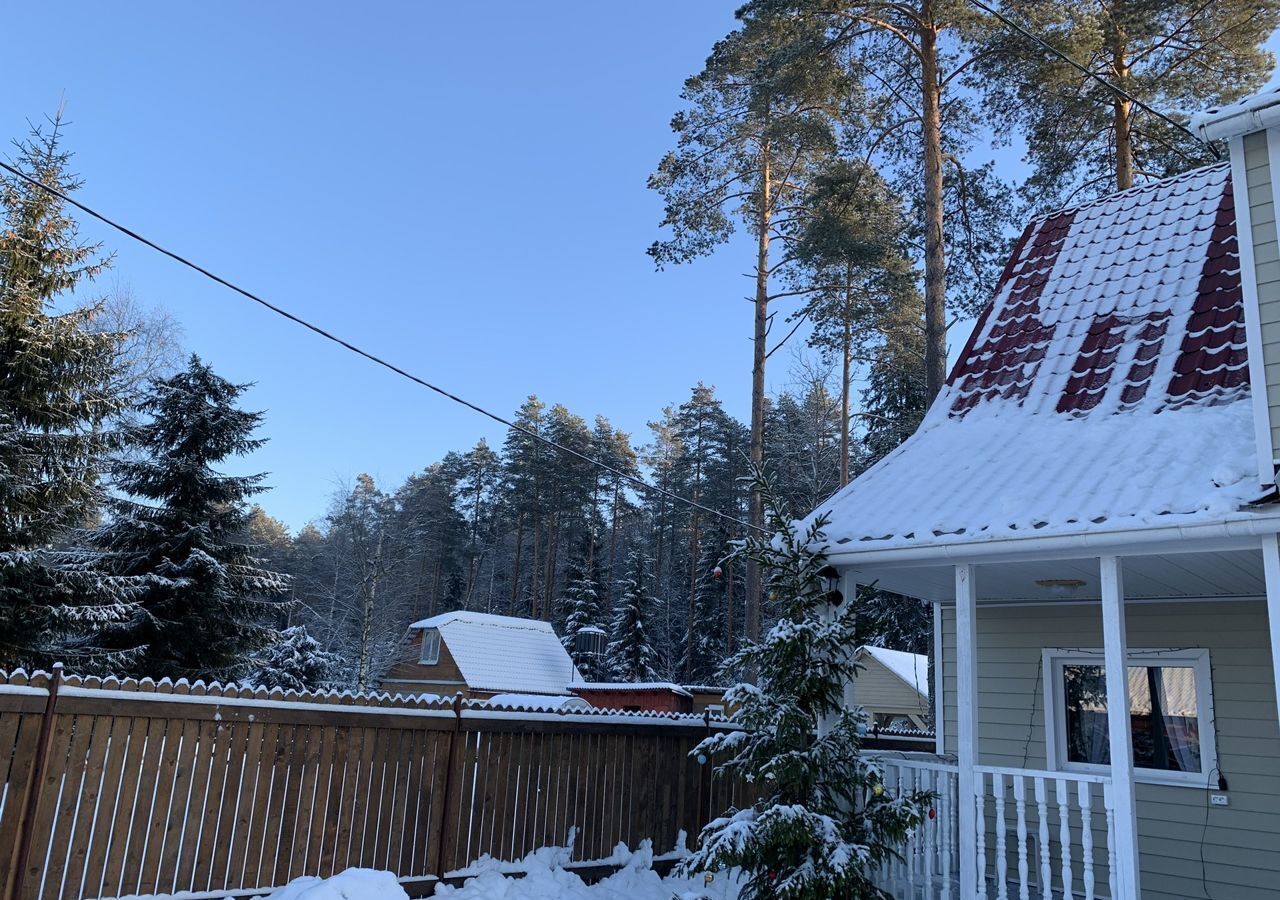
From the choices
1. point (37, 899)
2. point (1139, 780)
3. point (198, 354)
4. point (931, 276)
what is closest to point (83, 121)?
point (198, 354)

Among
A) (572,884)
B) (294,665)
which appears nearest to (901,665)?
(294,665)

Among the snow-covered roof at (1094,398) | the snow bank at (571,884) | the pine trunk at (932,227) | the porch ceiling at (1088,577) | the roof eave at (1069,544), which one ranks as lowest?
the snow bank at (571,884)

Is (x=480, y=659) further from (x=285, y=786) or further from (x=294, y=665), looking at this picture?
(x=285, y=786)

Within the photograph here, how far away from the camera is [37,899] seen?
16.4 feet

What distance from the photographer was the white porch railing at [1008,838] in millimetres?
4791

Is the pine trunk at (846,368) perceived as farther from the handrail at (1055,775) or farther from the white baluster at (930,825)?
the handrail at (1055,775)

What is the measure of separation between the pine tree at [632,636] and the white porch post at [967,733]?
94.6 ft

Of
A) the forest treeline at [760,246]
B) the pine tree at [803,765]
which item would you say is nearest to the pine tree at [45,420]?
the forest treeline at [760,246]

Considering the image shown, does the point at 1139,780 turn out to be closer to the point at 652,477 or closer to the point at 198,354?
the point at 198,354

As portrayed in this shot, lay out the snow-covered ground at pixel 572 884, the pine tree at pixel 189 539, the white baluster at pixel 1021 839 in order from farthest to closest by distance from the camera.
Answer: the pine tree at pixel 189 539 → the snow-covered ground at pixel 572 884 → the white baluster at pixel 1021 839

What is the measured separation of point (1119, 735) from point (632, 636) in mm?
30030

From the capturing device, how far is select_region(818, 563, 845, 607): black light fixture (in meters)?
5.89

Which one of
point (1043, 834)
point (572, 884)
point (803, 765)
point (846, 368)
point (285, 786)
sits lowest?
point (572, 884)

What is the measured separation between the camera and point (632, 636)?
3397cm
